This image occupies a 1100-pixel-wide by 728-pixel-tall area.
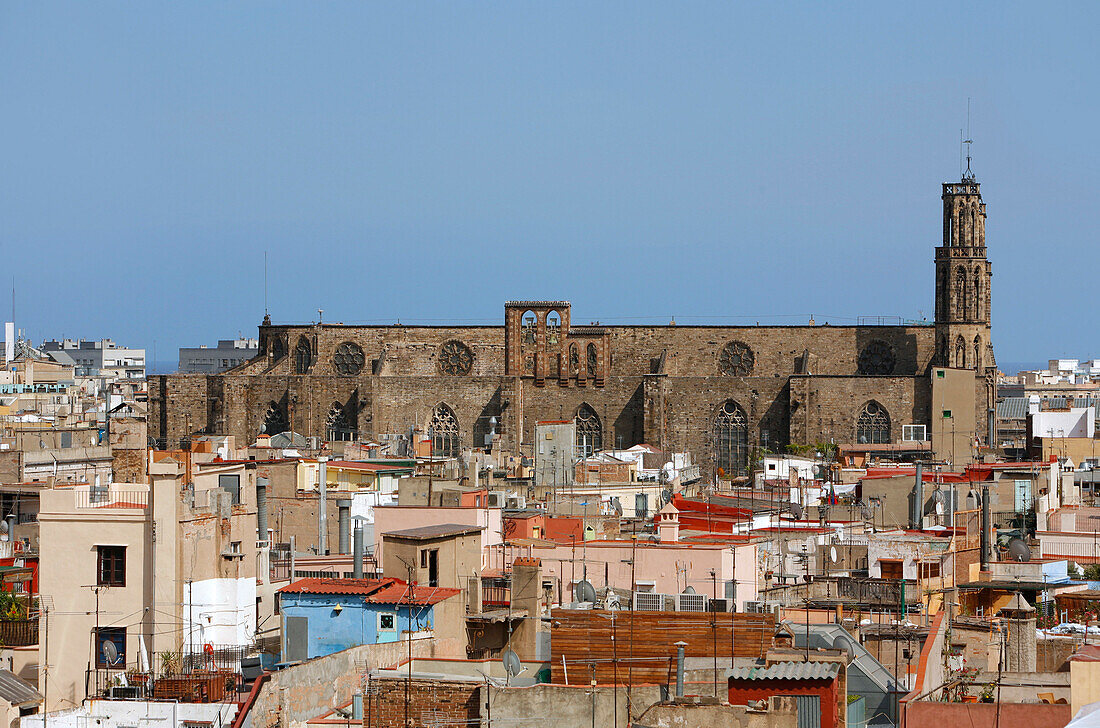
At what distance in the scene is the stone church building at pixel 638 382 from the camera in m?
75.8

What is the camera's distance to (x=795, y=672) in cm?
1820

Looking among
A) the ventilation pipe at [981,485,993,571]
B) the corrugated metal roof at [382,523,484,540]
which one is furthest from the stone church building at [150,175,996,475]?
the corrugated metal roof at [382,523,484,540]

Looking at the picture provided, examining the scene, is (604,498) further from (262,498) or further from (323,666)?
(323,666)

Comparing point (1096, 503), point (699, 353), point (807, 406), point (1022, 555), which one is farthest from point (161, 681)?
point (699, 353)

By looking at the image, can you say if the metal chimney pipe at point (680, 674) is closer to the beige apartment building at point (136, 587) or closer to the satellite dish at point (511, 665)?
the satellite dish at point (511, 665)

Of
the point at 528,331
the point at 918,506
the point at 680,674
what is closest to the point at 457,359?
the point at 528,331

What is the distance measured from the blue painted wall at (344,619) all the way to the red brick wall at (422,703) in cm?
467

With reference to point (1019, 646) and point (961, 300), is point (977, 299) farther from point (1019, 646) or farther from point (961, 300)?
point (1019, 646)

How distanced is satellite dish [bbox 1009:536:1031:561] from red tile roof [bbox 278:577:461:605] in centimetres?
1211

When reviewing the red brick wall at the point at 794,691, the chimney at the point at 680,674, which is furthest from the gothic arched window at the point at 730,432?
the red brick wall at the point at 794,691

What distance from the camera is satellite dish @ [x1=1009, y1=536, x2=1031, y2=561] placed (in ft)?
108

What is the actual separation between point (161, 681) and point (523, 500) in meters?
22.3

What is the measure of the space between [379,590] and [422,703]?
5.45m

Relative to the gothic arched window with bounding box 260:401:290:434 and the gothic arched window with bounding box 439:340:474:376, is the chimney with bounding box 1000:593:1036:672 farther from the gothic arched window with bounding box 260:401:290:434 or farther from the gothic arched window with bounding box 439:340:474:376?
the gothic arched window with bounding box 439:340:474:376
